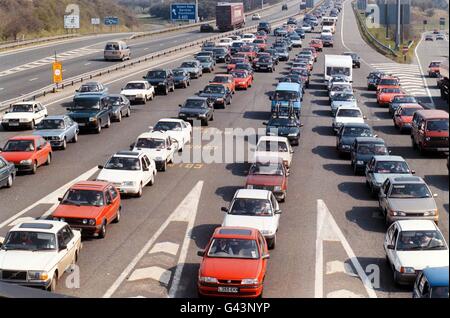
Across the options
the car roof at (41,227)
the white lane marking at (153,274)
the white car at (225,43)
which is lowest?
the white lane marking at (153,274)

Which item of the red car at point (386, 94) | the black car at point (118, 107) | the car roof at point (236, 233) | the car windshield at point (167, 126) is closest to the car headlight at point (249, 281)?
the car roof at point (236, 233)

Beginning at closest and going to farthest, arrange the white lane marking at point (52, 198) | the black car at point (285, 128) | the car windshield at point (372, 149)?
the white lane marking at point (52, 198), the car windshield at point (372, 149), the black car at point (285, 128)

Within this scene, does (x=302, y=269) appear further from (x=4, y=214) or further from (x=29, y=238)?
(x=4, y=214)

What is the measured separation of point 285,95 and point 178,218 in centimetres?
2383

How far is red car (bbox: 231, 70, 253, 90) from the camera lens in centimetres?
6066

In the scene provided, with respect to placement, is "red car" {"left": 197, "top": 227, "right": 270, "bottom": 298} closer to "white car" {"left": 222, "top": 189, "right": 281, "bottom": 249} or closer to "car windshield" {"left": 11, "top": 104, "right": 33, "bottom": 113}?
"white car" {"left": 222, "top": 189, "right": 281, "bottom": 249}

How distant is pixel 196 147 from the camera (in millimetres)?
38562

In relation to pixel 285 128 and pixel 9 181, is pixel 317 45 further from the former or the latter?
pixel 9 181

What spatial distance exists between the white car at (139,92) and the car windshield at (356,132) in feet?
61.9

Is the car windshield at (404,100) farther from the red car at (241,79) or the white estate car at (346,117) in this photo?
the red car at (241,79)

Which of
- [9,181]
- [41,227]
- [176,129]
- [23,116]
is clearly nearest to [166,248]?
Result: [41,227]

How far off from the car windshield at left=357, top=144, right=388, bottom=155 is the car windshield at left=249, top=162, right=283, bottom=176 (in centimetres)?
538

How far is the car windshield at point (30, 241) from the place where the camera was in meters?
18.4
